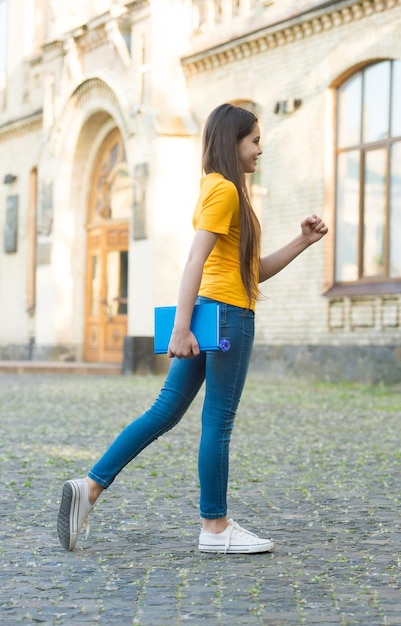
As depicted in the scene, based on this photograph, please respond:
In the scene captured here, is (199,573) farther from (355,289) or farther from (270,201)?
(270,201)

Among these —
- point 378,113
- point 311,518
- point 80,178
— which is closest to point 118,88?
point 80,178

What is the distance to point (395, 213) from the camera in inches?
627

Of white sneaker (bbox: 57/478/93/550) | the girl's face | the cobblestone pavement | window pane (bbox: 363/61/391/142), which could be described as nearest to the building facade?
window pane (bbox: 363/61/391/142)

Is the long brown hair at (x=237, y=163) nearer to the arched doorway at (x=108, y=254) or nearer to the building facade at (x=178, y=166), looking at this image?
the building facade at (x=178, y=166)

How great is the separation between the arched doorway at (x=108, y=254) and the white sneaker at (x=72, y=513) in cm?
1764

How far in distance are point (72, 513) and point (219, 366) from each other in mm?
856

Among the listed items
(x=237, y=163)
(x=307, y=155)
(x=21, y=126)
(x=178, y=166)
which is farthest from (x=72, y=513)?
(x=21, y=126)

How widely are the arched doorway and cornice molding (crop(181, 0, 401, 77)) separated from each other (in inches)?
141

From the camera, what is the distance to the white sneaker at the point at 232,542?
488 cm

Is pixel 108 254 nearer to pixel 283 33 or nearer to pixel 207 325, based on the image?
pixel 283 33

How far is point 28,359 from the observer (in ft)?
83.7

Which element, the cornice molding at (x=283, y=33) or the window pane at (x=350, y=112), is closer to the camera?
the cornice molding at (x=283, y=33)

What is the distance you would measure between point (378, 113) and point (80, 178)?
9154 mm

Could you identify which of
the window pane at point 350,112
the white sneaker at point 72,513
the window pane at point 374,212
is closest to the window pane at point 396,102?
the window pane at point 374,212
